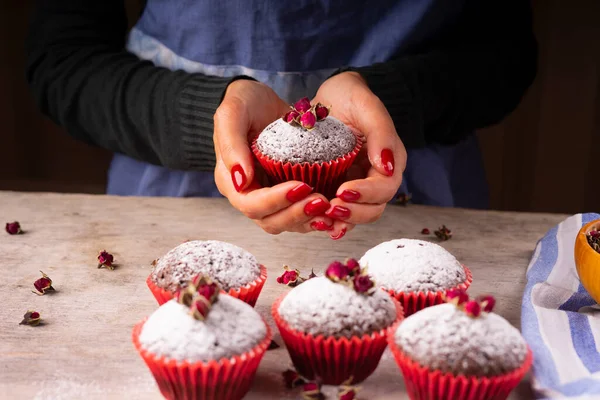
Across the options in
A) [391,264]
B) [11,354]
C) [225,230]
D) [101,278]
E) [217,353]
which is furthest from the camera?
[225,230]

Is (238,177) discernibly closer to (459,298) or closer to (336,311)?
(336,311)

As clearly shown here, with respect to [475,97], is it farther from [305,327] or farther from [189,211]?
[305,327]

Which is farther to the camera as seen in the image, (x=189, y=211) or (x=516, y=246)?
(x=189, y=211)

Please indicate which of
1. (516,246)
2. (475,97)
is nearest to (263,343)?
(516,246)

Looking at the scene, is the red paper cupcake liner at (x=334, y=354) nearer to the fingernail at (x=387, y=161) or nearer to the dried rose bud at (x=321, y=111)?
the fingernail at (x=387, y=161)

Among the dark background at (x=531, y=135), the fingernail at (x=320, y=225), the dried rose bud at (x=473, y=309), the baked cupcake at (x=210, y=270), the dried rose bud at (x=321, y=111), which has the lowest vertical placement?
the dark background at (x=531, y=135)

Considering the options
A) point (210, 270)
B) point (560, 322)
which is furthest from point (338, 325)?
point (560, 322)

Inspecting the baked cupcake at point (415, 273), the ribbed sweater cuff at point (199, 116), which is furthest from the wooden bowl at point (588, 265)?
the ribbed sweater cuff at point (199, 116)
